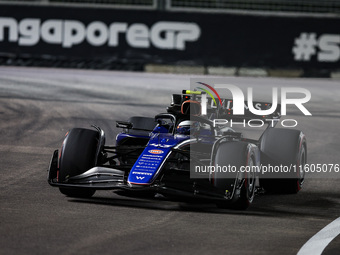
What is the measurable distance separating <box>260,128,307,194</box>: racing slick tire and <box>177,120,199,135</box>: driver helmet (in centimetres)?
84

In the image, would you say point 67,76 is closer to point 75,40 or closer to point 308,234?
point 75,40

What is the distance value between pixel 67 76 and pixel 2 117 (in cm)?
825

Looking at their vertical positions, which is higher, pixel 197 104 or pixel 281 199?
pixel 197 104

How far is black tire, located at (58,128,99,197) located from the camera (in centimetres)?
777

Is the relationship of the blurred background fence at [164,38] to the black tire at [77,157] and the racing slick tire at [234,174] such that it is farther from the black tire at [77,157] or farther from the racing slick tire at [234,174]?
the racing slick tire at [234,174]

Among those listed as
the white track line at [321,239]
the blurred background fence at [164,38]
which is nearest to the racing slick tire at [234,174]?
the white track line at [321,239]

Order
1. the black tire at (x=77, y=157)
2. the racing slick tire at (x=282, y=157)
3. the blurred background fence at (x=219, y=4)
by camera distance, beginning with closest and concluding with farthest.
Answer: the black tire at (x=77, y=157) → the racing slick tire at (x=282, y=157) → the blurred background fence at (x=219, y=4)

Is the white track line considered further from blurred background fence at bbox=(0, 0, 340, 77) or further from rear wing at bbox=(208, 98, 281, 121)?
blurred background fence at bbox=(0, 0, 340, 77)

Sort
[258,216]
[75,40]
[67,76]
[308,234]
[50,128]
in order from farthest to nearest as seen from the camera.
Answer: [75,40], [67,76], [50,128], [258,216], [308,234]

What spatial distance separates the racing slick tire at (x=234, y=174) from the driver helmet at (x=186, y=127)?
2.31ft

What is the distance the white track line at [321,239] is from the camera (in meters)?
6.04

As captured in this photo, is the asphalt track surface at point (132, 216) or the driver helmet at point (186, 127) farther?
the driver helmet at point (186, 127)

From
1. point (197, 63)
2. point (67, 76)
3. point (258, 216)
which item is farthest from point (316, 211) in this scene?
point (197, 63)

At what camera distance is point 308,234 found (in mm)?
6660
